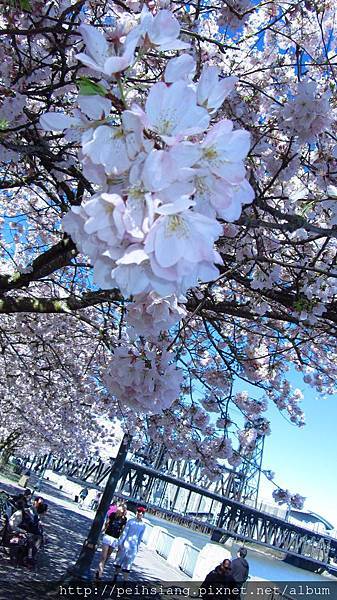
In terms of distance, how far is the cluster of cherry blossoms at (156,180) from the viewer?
93cm

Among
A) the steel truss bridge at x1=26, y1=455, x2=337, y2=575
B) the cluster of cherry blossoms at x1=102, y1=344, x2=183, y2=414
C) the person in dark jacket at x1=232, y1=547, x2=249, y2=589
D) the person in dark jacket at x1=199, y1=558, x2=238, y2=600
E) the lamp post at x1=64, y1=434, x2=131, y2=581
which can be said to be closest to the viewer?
the cluster of cherry blossoms at x1=102, y1=344, x2=183, y2=414

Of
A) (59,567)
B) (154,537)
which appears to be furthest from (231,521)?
(59,567)

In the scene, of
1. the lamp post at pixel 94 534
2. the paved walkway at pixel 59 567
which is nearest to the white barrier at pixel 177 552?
the paved walkway at pixel 59 567

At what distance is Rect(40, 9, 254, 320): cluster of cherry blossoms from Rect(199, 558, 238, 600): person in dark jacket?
784 centimetres

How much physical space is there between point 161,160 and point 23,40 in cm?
343

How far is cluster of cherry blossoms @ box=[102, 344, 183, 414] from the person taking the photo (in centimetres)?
215

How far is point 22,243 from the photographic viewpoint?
31.9 ft

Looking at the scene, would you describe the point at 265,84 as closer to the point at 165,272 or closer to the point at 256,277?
the point at 256,277

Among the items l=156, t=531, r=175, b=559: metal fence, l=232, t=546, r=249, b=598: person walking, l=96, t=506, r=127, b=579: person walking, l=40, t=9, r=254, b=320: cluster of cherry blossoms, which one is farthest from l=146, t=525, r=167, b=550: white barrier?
l=40, t=9, r=254, b=320: cluster of cherry blossoms

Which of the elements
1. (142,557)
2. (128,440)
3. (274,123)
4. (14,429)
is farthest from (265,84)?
(14,429)

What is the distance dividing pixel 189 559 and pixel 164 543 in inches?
150

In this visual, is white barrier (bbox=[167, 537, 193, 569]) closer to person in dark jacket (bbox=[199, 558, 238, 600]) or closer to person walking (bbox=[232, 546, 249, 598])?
person walking (bbox=[232, 546, 249, 598])

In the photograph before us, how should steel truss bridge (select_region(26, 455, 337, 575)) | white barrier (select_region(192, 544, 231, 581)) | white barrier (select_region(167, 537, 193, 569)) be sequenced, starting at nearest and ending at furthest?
white barrier (select_region(192, 544, 231, 581)), white barrier (select_region(167, 537, 193, 569)), steel truss bridge (select_region(26, 455, 337, 575))

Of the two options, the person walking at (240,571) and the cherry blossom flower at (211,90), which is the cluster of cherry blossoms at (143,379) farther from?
the person walking at (240,571)
